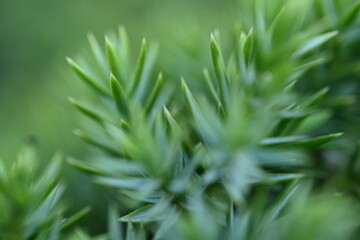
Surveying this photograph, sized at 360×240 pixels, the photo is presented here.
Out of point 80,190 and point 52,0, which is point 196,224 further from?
point 52,0

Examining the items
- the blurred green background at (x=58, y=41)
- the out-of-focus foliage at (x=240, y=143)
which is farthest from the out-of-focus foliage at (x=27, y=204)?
the blurred green background at (x=58, y=41)

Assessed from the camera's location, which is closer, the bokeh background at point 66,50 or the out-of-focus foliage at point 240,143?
the out-of-focus foliage at point 240,143

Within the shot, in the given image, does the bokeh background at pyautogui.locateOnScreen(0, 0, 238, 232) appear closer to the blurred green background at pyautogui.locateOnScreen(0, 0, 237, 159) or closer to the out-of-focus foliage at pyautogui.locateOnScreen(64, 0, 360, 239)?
the blurred green background at pyautogui.locateOnScreen(0, 0, 237, 159)

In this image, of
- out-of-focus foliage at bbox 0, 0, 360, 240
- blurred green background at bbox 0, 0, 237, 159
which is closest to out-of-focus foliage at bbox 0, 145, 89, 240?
out-of-focus foliage at bbox 0, 0, 360, 240

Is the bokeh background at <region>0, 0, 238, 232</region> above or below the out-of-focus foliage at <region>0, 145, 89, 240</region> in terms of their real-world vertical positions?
below

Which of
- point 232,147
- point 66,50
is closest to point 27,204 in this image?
point 232,147

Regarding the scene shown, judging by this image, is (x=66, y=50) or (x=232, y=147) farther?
(x=66, y=50)

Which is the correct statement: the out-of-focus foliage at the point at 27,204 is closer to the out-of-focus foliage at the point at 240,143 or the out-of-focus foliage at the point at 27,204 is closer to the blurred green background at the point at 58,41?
the out-of-focus foliage at the point at 240,143

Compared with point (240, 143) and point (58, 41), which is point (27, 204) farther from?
point (58, 41)
